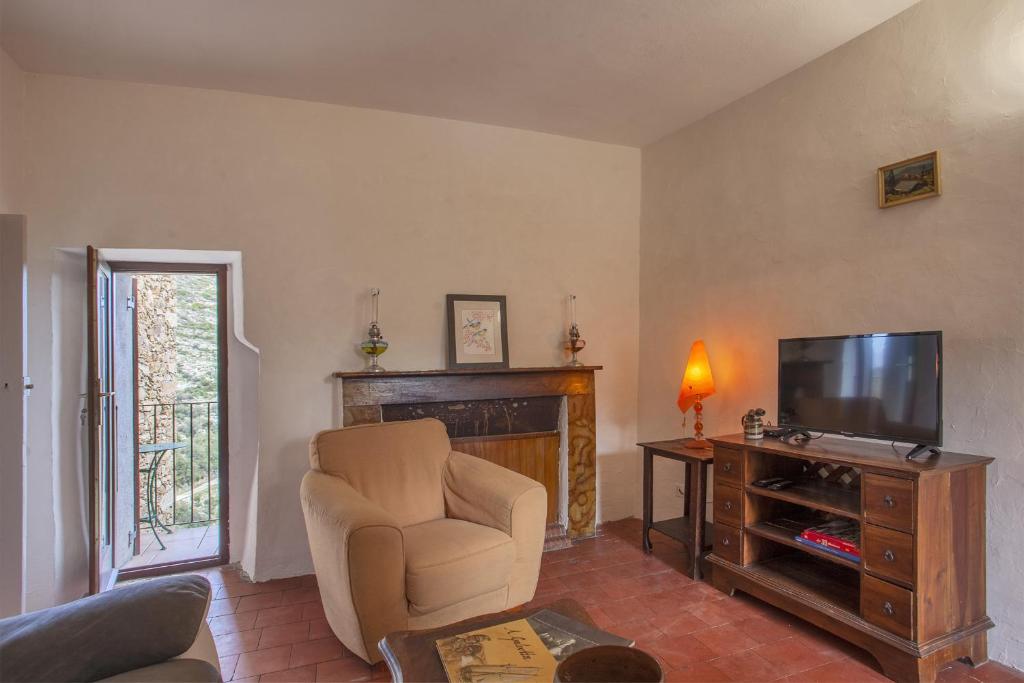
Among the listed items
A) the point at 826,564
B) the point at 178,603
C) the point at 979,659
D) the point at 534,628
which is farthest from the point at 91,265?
the point at 979,659

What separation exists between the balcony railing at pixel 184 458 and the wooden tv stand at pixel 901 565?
3670mm

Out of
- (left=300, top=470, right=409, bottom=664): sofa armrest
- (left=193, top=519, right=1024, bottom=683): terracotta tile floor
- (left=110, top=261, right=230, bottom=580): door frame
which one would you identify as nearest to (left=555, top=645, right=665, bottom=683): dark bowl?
(left=300, top=470, right=409, bottom=664): sofa armrest

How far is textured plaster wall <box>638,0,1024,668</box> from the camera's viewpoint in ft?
6.59

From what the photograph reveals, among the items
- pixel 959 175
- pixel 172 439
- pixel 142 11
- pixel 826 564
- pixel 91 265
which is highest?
pixel 142 11

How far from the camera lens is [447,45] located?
2473 mm

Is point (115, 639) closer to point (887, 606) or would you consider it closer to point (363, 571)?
point (363, 571)

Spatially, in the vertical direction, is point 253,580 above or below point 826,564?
below

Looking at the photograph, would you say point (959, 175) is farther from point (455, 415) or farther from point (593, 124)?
point (455, 415)

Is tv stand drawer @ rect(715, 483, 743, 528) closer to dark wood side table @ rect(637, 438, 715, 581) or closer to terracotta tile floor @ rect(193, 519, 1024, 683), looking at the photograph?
dark wood side table @ rect(637, 438, 715, 581)

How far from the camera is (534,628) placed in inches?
53.4

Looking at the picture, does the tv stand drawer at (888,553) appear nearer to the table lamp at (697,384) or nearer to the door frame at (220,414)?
the table lamp at (697,384)

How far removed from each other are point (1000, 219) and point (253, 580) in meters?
3.75

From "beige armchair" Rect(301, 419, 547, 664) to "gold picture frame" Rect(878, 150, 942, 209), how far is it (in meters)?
1.99

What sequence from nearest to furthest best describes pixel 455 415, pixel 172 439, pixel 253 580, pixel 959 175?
pixel 959 175
pixel 253 580
pixel 455 415
pixel 172 439
